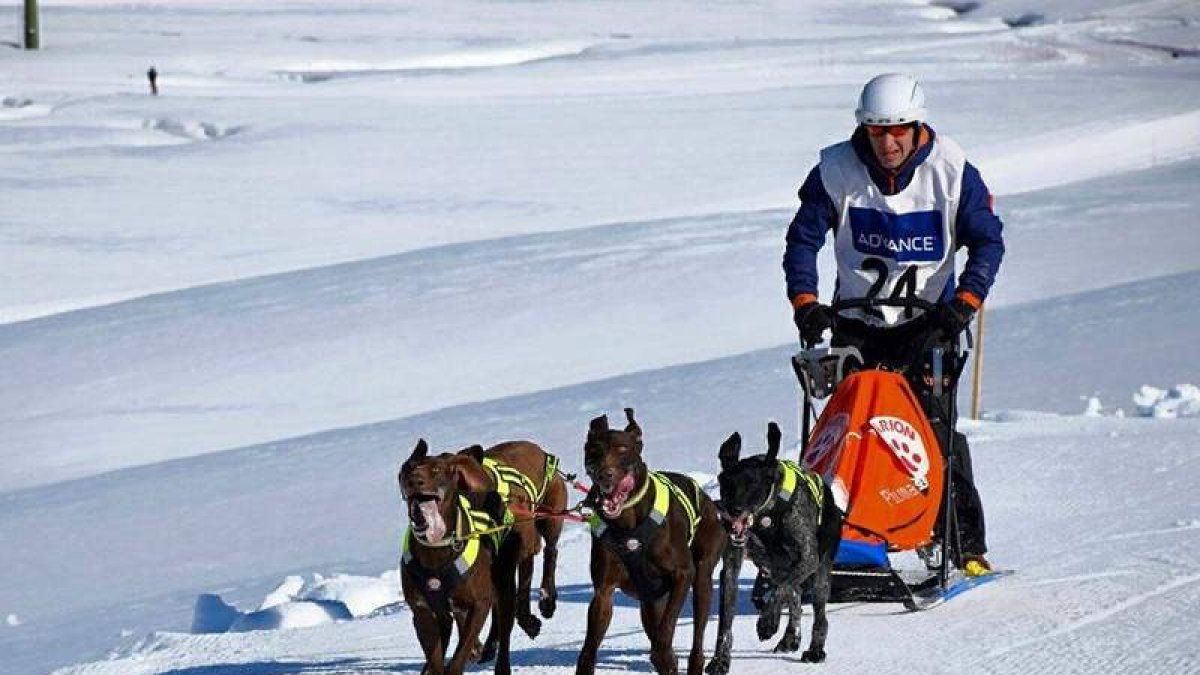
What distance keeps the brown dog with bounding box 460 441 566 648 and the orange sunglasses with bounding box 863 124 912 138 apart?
1285 millimetres

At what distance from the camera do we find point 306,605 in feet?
23.3

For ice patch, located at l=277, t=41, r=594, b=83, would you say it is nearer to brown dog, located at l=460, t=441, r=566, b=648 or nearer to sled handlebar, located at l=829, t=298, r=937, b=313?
sled handlebar, located at l=829, t=298, r=937, b=313

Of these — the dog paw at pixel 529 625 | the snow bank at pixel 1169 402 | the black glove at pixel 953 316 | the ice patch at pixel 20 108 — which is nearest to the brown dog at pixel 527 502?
the dog paw at pixel 529 625

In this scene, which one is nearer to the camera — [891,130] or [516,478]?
[516,478]

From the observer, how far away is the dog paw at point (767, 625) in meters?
5.27

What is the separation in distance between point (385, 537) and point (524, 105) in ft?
80.9

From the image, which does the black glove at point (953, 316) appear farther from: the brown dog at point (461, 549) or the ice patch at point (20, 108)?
the ice patch at point (20, 108)

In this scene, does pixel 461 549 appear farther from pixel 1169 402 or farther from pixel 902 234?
pixel 1169 402

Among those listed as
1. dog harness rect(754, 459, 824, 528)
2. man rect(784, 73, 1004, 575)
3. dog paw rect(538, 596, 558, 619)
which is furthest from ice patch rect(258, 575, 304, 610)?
dog harness rect(754, 459, 824, 528)

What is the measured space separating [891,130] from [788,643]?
1469 millimetres

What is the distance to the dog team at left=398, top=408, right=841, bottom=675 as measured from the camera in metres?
4.66

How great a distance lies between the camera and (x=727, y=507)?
5000mm

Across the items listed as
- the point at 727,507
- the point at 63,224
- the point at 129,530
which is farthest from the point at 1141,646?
the point at 63,224

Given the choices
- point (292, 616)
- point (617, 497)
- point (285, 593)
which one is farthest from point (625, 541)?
point (285, 593)
